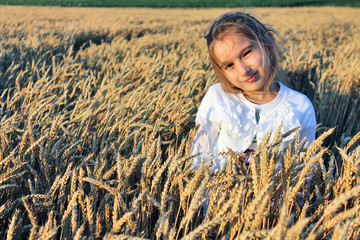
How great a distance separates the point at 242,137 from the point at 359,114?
1.79 meters

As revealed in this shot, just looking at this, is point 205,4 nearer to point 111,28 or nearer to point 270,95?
point 111,28

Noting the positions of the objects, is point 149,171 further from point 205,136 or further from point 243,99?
point 243,99

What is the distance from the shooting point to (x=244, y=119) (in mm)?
1647

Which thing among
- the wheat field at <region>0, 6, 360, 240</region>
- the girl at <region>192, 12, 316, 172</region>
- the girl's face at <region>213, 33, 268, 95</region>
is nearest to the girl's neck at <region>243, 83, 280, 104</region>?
the girl at <region>192, 12, 316, 172</region>

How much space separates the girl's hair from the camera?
5.17 ft

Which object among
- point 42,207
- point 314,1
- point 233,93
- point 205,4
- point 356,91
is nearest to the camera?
point 42,207

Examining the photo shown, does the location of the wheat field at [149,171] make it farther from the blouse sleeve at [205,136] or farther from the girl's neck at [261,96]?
the girl's neck at [261,96]

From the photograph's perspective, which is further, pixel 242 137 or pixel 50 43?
pixel 50 43

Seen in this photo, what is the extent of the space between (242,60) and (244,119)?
1.02 ft

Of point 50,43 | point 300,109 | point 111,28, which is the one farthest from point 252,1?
point 300,109

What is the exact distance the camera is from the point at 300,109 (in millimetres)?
1607

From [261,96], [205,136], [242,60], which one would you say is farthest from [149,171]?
[261,96]

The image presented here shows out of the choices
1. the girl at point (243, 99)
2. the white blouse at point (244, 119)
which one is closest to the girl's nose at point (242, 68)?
the girl at point (243, 99)

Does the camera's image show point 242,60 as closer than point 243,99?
Yes
